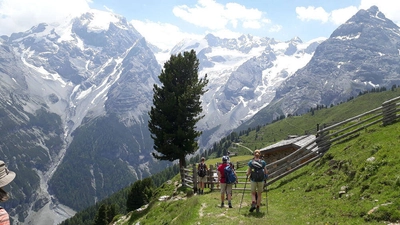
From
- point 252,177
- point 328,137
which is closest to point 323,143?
point 328,137

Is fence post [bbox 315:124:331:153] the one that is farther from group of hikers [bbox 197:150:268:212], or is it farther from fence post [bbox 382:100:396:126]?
group of hikers [bbox 197:150:268:212]

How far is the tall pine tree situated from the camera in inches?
1391

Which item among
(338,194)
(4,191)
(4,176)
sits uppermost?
(4,176)

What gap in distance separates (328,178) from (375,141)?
13.0 feet

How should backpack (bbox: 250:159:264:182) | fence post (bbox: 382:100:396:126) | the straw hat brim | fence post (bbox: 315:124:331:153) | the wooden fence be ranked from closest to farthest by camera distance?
the straw hat brim
backpack (bbox: 250:159:264:182)
fence post (bbox: 382:100:396:126)
the wooden fence
fence post (bbox: 315:124:331:153)

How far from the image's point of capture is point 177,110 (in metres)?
35.7

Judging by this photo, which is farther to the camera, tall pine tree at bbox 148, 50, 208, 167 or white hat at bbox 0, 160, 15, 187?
tall pine tree at bbox 148, 50, 208, 167

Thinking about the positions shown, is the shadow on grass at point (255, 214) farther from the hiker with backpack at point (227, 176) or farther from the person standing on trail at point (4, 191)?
the person standing on trail at point (4, 191)

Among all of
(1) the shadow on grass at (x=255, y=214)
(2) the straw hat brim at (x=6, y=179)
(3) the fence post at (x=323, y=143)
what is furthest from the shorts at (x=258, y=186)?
(2) the straw hat brim at (x=6, y=179)

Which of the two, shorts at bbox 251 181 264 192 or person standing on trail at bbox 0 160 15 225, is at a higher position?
person standing on trail at bbox 0 160 15 225

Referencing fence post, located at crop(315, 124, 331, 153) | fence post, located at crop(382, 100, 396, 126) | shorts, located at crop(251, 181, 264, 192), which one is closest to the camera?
shorts, located at crop(251, 181, 264, 192)

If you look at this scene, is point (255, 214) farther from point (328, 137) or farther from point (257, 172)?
point (328, 137)

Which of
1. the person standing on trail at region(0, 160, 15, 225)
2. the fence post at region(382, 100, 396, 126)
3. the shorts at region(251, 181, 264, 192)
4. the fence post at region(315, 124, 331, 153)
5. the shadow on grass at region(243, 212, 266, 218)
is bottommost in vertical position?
the shadow on grass at region(243, 212, 266, 218)

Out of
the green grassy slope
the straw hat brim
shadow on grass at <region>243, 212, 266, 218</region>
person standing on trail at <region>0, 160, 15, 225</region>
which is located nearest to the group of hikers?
shadow on grass at <region>243, 212, 266, 218</region>
